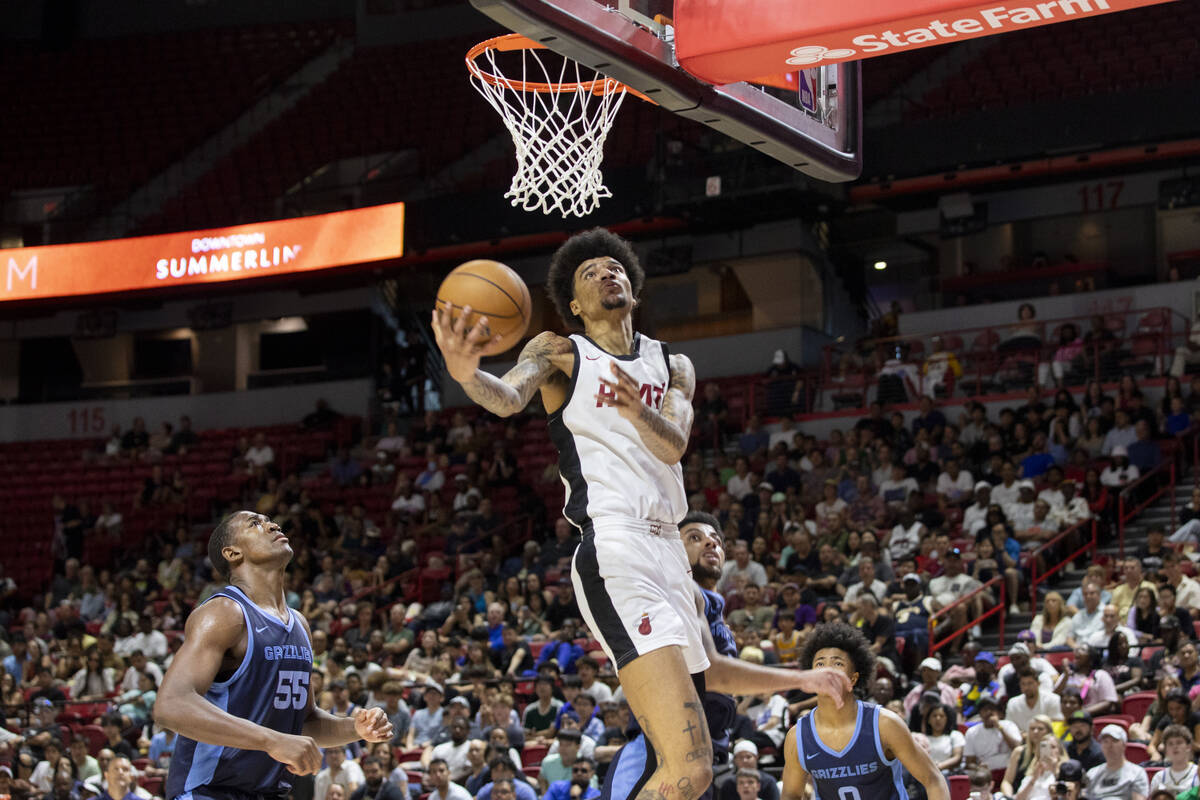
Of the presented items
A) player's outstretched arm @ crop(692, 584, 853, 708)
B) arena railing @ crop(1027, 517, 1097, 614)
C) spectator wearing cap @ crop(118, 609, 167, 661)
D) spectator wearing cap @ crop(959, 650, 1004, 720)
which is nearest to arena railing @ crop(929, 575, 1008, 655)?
arena railing @ crop(1027, 517, 1097, 614)

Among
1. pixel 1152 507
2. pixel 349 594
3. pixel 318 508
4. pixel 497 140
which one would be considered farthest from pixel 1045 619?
pixel 497 140

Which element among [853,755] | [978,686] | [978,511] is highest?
[978,511]

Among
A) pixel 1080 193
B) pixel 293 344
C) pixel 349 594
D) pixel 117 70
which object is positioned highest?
pixel 117 70

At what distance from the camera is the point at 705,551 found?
614cm

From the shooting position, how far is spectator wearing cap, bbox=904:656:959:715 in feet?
34.7

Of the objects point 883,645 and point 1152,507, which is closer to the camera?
point 883,645

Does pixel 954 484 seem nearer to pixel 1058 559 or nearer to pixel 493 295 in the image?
pixel 1058 559

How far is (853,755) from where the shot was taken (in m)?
5.79

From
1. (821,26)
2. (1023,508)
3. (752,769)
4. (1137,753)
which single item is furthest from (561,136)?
(1023,508)

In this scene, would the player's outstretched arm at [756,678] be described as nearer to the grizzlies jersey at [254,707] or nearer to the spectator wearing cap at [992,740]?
the grizzlies jersey at [254,707]

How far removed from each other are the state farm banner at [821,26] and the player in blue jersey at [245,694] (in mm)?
2339

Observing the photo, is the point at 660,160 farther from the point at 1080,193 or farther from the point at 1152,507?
the point at 1152,507

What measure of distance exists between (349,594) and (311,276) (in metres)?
7.35

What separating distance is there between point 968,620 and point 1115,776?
372 centimetres
